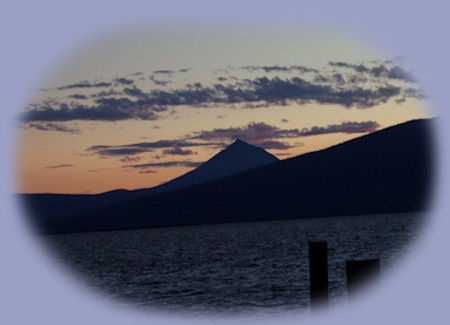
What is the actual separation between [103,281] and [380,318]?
143 ft

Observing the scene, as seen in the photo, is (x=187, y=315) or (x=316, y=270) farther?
(x=187, y=315)

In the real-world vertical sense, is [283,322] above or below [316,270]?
below

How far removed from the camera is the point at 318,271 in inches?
832

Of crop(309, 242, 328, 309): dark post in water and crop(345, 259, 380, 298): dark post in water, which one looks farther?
crop(309, 242, 328, 309): dark post in water

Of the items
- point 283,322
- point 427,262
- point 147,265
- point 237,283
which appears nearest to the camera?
point 283,322

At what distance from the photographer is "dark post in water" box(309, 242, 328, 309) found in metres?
20.9

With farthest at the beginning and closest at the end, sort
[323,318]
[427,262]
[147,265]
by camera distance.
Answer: [147,265] < [427,262] < [323,318]

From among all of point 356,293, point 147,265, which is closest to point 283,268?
point 147,265

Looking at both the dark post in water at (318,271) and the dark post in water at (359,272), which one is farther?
the dark post in water at (318,271)

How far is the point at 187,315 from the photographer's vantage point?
4216 centimetres

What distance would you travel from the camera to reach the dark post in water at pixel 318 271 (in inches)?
824

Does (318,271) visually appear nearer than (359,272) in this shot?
No

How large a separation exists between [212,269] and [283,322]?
36.3 metres

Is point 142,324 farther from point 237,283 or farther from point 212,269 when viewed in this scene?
point 212,269
